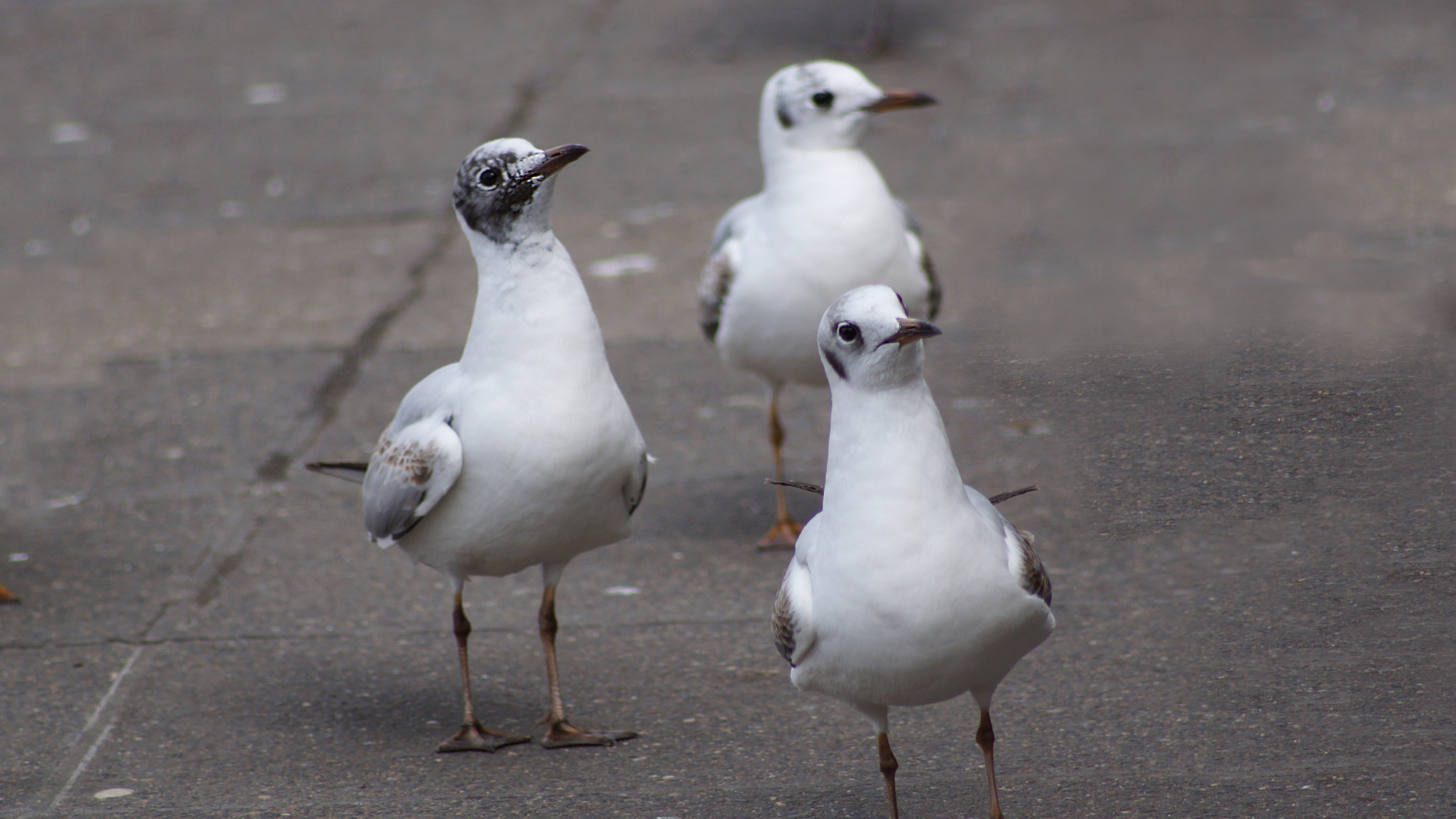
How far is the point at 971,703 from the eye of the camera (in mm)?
4242

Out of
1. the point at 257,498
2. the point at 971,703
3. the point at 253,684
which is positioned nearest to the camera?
the point at 971,703

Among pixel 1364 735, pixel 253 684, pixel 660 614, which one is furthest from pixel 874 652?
pixel 253 684

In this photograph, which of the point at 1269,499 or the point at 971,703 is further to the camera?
the point at 971,703

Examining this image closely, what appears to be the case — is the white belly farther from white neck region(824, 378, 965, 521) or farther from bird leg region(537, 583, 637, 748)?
white neck region(824, 378, 965, 521)

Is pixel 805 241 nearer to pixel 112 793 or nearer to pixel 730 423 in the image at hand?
pixel 730 423

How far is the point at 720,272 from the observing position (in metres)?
5.34

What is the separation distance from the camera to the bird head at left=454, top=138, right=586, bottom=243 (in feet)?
12.8

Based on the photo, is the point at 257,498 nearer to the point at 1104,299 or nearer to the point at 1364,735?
the point at 1104,299

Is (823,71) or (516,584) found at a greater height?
(823,71)

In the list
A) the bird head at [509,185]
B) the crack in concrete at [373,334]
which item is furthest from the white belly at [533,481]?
the crack in concrete at [373,334]

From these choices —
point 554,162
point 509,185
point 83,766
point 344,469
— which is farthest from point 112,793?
point 554,162

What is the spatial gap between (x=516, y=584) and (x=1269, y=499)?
297 centimetres

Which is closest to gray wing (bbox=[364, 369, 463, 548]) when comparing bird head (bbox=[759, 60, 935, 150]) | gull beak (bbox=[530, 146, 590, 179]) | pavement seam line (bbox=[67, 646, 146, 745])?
gull beak (bbox=[530, 146, 590, 179])

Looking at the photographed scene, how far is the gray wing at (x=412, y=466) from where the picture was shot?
3.88 metres
